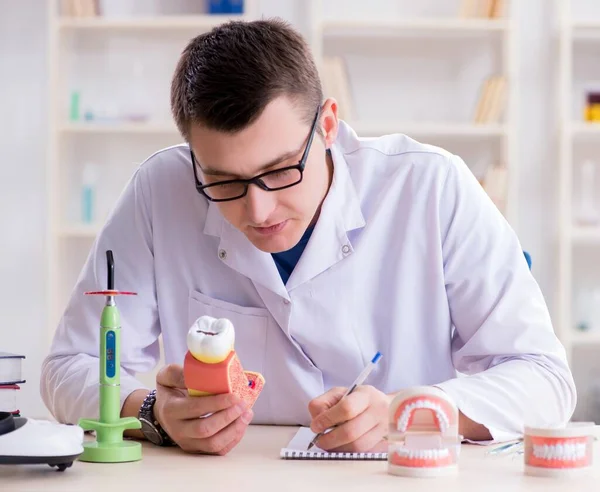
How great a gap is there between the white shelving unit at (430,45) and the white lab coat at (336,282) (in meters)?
2.08

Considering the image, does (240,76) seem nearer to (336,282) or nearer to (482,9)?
(336,282)

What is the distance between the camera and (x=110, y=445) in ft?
3.92

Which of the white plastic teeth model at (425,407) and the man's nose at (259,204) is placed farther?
the man's nose at (259,204)

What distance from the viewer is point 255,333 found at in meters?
1.68

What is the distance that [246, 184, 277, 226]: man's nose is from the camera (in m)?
1.39

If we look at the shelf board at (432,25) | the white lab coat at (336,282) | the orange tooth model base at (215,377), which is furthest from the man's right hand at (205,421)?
the shelf board at (432,25)

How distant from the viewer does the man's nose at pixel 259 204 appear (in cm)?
139

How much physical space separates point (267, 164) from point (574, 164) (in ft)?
9.69

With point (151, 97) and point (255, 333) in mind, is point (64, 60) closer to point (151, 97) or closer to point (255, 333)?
point (151, 97)

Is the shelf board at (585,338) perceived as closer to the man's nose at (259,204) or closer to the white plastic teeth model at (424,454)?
the man's nose at (259,204)

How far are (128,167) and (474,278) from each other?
106 inches

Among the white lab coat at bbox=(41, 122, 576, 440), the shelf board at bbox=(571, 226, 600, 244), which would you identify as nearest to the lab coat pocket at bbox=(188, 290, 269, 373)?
the white lab coat at bbox=(41, 122, 576, 440)

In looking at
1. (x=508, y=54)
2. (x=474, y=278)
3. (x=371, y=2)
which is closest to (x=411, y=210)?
(x=474, y=278)

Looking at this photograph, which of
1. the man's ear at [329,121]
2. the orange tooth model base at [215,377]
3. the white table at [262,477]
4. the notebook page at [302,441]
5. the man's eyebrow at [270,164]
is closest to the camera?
the white table at [262,477]
